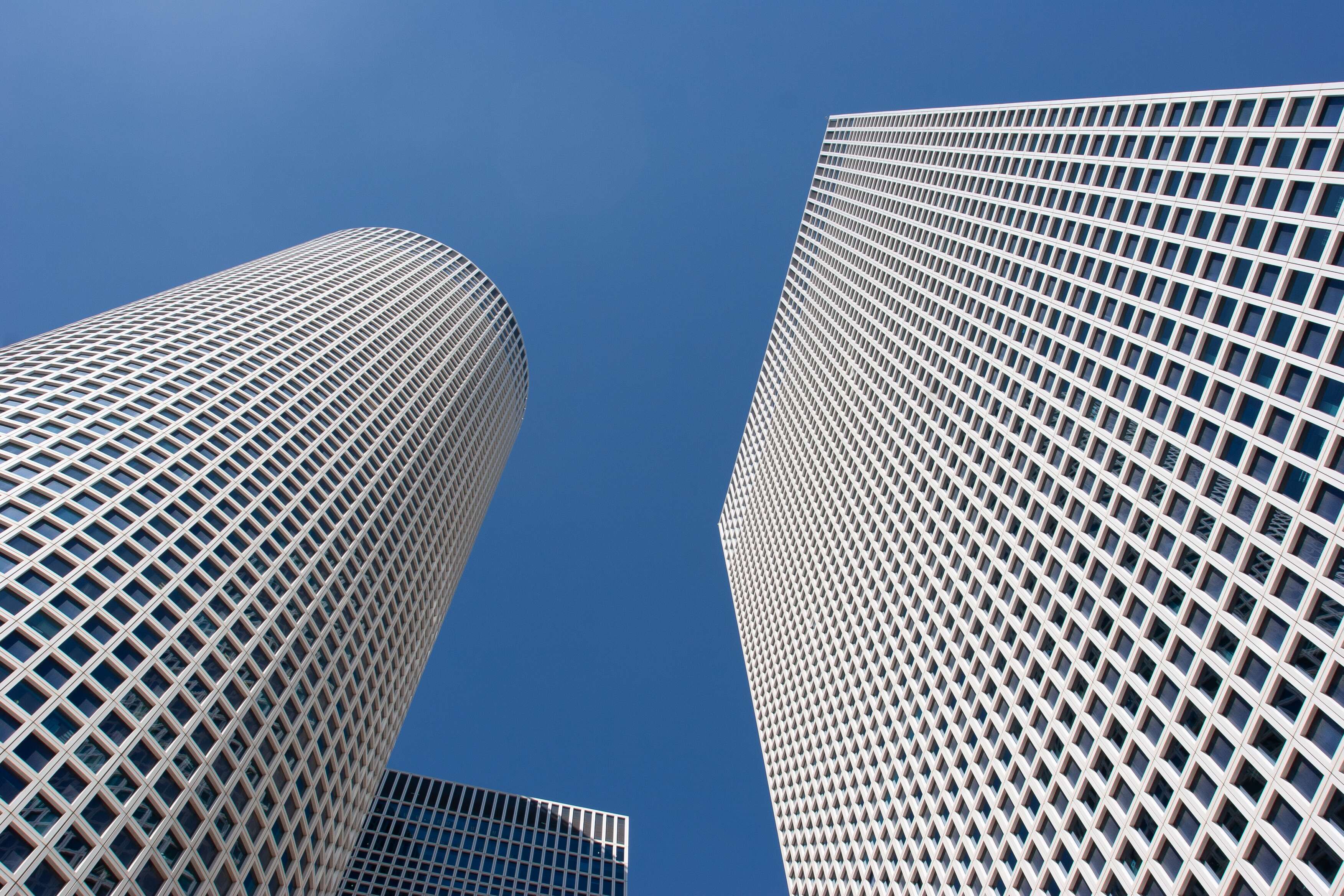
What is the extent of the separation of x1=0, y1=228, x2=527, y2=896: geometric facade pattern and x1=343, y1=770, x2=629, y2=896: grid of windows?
152 ft

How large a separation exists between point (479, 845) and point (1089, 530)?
105693 millimetres

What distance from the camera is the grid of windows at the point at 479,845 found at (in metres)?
114

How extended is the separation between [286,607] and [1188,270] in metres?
62.9

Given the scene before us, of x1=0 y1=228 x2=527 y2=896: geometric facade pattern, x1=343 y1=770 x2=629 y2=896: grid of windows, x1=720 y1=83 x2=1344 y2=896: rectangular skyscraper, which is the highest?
x1=720 y1=83 x2=1344 y2=896: rectangular skyscraper

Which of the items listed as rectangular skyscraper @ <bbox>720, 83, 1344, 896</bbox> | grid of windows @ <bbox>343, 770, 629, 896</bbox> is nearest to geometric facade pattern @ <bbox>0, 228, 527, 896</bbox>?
rectangular skyscraper @ <bbox>720, 83, 1344, 896</bbox>

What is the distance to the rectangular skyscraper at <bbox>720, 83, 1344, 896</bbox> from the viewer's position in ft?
112

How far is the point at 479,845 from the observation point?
121562mm

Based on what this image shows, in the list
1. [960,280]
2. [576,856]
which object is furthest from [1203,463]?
[576,856]

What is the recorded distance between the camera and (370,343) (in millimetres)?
95125

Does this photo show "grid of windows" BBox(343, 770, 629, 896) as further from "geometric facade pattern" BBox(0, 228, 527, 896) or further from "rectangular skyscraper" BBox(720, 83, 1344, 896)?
"rectangular skyscraper" BBox(720, 83, 1344, 896)

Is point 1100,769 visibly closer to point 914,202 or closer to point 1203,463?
point 1203,463

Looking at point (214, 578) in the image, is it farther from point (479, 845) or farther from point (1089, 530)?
point (479, 845)

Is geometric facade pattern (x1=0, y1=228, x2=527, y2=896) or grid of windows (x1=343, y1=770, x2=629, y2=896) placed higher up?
geometric facade pattern (x1=0, y1=228, x2=527, y2=896)

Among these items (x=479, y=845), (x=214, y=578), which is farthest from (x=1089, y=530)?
(x=479, y=845)
